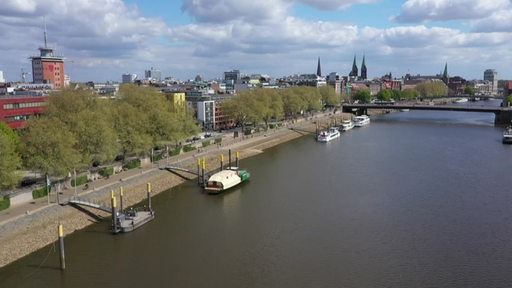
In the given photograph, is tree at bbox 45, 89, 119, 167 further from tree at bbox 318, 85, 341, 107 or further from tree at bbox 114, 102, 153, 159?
tree at bbox 318, 85, 341, 107

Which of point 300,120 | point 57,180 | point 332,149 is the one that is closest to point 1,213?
point 57,180

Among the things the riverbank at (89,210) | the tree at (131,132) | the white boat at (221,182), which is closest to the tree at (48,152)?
the riverbank at (89,210)

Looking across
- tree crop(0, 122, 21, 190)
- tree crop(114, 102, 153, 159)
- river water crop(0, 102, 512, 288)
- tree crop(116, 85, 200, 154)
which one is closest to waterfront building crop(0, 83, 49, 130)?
tree crop(116, 85, 200, 154)

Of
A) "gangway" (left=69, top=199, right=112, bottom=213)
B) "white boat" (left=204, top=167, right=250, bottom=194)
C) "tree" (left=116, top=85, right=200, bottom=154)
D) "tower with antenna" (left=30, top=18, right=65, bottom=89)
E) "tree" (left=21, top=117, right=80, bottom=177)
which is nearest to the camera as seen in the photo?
"gangway" (left=69, top=199, right=112, bottom=213)

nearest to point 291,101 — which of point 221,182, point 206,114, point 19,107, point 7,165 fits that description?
point 206,114

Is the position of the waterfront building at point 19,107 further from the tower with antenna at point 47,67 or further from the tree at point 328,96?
the tree at point 328,96
